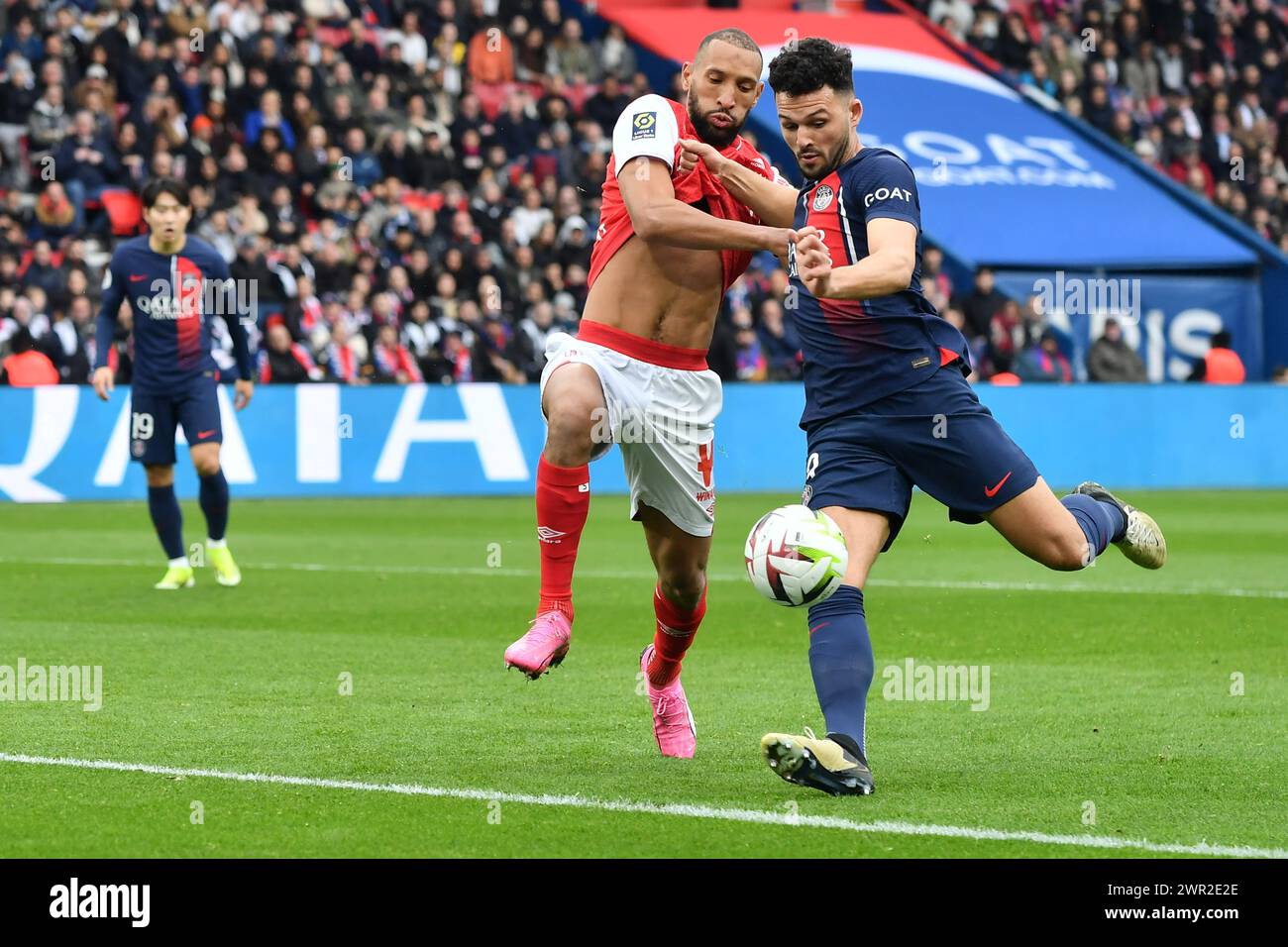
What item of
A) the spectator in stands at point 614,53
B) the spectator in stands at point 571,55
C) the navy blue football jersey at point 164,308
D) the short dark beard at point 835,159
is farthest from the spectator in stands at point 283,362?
the short dark beard at point 835,159

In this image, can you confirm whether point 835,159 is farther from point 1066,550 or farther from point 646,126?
point 1066,550

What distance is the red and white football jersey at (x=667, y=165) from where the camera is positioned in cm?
646

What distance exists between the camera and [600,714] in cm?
759

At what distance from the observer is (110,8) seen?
2355 centimetres

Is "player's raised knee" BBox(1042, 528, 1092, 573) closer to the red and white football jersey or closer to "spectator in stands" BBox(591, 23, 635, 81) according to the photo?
the red and white football jersey

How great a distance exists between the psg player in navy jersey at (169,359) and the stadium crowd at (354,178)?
7516 mm

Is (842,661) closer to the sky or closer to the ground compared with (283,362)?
closer to the sky

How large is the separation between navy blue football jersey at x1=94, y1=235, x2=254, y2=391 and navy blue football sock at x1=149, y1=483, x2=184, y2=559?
0.66m

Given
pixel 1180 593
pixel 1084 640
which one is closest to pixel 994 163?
pixel 1180 593

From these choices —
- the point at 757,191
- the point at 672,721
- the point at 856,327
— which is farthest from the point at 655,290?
the point at 672,721

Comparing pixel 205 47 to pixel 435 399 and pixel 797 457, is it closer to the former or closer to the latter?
pixel 435 399

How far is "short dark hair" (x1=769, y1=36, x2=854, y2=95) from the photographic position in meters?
5.90

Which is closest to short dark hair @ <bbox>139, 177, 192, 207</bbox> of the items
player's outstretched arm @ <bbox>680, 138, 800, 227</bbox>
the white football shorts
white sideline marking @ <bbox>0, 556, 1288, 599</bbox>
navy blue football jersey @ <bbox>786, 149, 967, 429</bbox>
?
white sideline marking @ <bbox>0, 556, 1288, 599</bbox>

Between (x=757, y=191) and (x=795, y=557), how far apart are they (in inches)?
55.4
